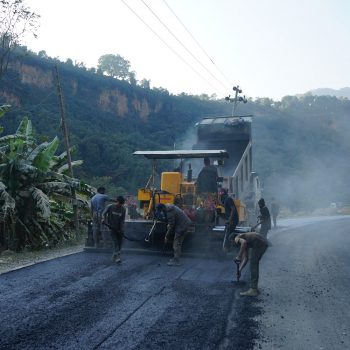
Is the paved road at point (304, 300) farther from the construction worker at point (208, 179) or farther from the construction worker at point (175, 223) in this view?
the construction worker at point (208, 179)

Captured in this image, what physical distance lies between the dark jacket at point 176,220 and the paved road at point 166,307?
0.83 meters

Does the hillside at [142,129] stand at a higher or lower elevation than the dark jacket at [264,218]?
higher

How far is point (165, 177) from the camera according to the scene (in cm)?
1284

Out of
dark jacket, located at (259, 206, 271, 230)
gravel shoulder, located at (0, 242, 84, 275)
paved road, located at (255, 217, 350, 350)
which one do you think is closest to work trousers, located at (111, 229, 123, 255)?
gravel shoulder, located at (0, 242, 84, 275)

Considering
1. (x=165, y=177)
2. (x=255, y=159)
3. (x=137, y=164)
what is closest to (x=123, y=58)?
(x=255, y=159)

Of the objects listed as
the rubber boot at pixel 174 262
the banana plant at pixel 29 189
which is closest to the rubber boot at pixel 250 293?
the rubber boot at pixel 174 262

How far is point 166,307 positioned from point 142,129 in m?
53.1

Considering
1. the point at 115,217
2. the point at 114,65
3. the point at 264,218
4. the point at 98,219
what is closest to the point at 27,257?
the point at 98,219

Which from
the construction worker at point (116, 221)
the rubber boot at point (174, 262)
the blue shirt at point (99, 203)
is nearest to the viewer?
the rubber boot at point (174, 262)

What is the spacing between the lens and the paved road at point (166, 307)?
5379 millimetres

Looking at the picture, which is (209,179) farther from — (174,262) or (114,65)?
(114,65)

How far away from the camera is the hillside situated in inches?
1513

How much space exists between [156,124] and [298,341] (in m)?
57.4

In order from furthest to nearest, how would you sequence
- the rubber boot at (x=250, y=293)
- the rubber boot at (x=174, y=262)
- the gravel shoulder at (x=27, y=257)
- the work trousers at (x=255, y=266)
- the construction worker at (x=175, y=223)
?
the construction worker at (x=175, y=223), the rubber boot at (x=174, y=262), the gravel shoulder at (x=27, y=257), the work trousers at (x=255, y=266), the rubber boot at (x=250, y=293)
